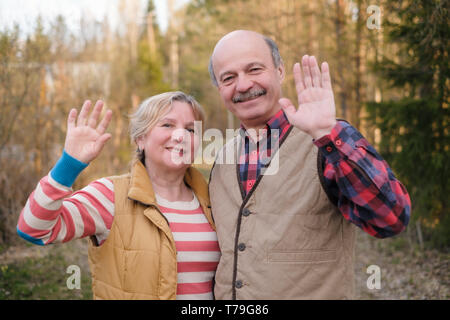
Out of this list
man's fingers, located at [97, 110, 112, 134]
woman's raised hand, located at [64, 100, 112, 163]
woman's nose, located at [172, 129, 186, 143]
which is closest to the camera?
woman's raised hand, located at [64, 100, 112, 163]

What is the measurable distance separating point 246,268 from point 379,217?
69cm

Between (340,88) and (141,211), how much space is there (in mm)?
7180

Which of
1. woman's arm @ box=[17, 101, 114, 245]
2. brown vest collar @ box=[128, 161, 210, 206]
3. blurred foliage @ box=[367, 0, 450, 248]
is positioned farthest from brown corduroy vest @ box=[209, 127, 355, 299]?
blurred foliage @ box=[367, 0, 450, 248]

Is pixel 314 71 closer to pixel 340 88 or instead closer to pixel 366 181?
pixel 366 181

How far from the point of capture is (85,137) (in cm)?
191

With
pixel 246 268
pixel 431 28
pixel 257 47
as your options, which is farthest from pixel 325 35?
pixel 246 268

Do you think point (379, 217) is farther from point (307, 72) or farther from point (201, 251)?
point (201, 251)

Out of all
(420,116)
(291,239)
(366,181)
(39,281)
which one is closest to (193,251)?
(291,239)

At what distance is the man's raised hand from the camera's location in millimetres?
1697

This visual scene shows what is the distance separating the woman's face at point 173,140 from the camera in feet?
7.97

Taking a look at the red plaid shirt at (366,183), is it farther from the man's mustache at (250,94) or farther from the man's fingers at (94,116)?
the man's fingers at (94,116)

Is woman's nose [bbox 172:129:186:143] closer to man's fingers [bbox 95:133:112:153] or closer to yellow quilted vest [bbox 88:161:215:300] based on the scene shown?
yellow quilted vest [bbox 88:161:215:300]

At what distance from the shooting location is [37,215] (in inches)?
70.7

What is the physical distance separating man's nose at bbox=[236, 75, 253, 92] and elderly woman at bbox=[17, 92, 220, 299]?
1.23ft
